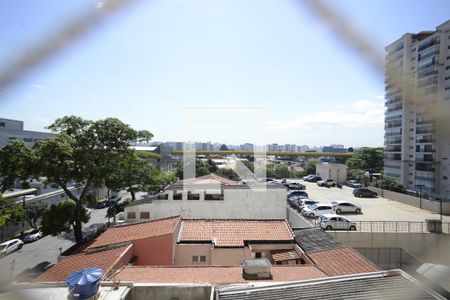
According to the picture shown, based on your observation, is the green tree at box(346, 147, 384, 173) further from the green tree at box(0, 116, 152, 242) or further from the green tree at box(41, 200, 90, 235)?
the green tree at box(41, 200, 90, 235)

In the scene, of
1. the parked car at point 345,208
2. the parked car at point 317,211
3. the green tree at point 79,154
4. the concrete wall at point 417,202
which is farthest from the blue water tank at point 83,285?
the concrete wall at point 417,202

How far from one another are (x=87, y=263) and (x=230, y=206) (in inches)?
307

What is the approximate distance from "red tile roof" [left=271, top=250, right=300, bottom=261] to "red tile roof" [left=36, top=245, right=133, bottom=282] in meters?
4.45

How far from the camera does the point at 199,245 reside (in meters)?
10.7

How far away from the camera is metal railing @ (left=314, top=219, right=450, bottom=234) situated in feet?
46.6

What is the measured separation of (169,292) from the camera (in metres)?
6.29

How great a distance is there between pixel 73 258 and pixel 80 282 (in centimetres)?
455

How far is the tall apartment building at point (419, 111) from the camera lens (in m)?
1.02

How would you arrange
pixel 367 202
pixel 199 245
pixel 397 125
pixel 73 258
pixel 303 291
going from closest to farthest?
pixel 303 291 < pixel 73 258 < pixel 199 245 < pixel 367 202 < pixel 397 125

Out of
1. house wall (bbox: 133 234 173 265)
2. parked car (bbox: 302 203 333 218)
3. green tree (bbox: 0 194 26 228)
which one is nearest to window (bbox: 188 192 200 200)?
parked car (bbox: 302 203 333 218)

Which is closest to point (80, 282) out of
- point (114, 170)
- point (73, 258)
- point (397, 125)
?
point (73, 258)

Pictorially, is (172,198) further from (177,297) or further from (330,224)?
(177,297)

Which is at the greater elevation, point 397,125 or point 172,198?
point 397,125

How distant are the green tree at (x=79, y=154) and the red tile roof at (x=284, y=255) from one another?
25.9 ft
